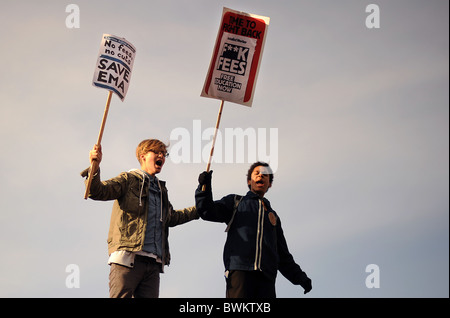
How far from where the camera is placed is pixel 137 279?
8.02 m

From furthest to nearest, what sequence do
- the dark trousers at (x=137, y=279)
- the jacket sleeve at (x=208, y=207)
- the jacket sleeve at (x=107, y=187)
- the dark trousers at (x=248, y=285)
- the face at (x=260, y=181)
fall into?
1. the face at (x=260, y=181)
2. the jacket sleeve at (x=208, y=207)
3. the dark trousers at (x=248, y=285)
4. the jacket sleeve at (x=107, y=187)
5. the dark trousers at (x=137, y=279)

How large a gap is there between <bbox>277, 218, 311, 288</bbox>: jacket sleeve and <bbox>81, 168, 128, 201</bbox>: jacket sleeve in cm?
222

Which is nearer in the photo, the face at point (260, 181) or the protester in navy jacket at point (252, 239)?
the protester in navy jacket at point (252, 239)

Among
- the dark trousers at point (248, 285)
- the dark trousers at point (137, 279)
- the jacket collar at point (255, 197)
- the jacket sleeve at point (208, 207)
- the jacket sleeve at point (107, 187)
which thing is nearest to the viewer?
the dark trousers at point (137, 279)

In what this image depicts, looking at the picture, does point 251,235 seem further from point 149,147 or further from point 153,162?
point 149,147

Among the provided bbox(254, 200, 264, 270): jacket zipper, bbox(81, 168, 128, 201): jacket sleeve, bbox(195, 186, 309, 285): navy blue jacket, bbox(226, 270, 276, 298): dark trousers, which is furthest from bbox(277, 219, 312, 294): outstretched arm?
bbox(81, 168, 128, 201): jacket sleeve

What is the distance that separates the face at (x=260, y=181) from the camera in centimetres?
926

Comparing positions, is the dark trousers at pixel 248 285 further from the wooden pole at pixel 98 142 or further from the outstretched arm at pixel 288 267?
the wooden pole at pixel 98 142

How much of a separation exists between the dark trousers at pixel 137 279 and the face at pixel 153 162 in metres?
1.27

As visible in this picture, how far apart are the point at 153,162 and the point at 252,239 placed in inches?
64.5

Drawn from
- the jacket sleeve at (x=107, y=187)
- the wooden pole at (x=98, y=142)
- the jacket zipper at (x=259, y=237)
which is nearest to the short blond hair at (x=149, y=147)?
the jacket sleeve at (x=107, y=187)

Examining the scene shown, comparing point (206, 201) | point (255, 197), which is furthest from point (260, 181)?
point (206, 201)

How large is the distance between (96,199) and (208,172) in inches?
56.7
